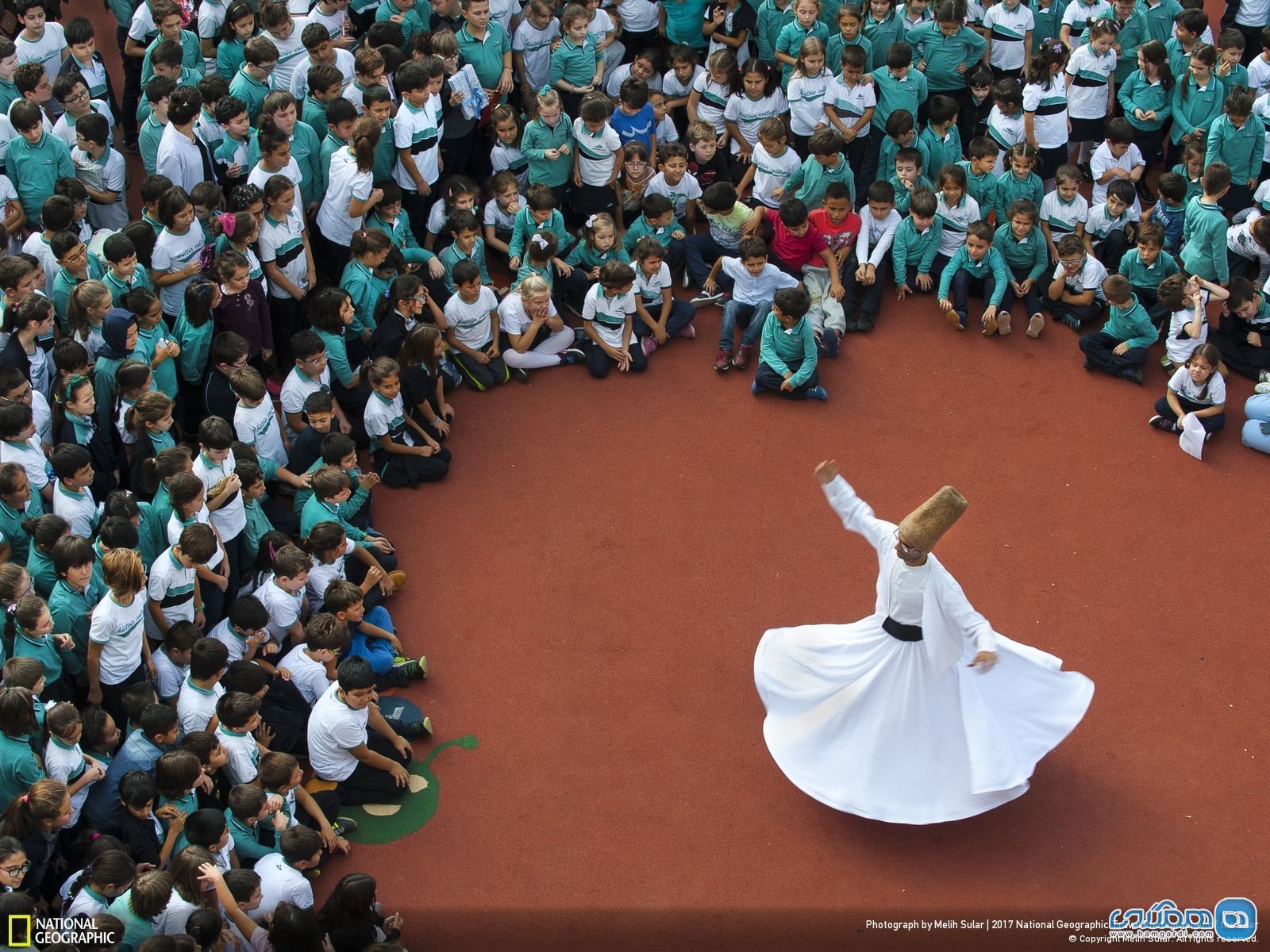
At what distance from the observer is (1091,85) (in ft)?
37.2

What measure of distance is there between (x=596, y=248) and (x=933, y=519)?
4369 mm

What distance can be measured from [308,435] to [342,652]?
4.32 feet

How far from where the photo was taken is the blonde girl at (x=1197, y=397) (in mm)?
9414

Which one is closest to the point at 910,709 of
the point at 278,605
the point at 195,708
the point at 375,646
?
the point at 375,646

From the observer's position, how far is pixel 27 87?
30.8ft

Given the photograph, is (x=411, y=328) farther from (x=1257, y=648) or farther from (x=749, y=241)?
(x=1257, y=648)

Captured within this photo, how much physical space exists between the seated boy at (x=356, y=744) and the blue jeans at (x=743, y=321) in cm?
368

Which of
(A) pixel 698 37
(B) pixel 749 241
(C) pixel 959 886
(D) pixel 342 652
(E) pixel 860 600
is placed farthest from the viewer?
(A) pixel 698 37

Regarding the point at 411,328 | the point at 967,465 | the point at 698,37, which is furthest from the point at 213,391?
the point at 698,37

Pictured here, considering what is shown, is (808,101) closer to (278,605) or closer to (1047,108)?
(1047,108)

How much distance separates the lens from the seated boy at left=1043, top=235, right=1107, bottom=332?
33.8 ft

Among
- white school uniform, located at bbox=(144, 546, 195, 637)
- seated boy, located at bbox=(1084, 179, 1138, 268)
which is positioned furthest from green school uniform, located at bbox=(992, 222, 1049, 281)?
white school uniform, located at bbox=(144, 546, 195, 637)

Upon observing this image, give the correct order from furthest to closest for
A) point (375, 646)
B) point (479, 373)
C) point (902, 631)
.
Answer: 1. point (479, 373)
2. point (375, 646)
3. point (902, 631)

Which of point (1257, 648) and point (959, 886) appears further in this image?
point (1257, 648)
